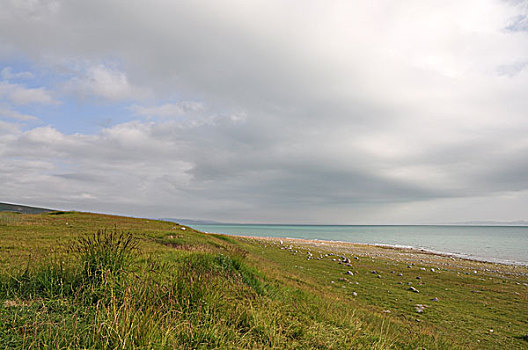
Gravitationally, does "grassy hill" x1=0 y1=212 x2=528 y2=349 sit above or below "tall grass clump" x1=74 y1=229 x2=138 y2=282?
below

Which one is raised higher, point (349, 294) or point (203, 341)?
point (203, 341)

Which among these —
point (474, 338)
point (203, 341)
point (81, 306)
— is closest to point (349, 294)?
point (474, 338)

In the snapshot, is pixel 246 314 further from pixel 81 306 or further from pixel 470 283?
pixel 470 283

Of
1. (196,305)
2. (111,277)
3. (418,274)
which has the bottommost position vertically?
(418,274)

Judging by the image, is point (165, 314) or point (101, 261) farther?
point (101, 261)

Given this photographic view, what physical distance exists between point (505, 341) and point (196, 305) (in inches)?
471

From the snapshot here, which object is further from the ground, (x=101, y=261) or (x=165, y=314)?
(x=101, y=261)

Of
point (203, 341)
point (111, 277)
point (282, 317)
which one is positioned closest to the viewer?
point (203, 341)

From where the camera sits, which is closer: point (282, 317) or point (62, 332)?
point (62, 332)

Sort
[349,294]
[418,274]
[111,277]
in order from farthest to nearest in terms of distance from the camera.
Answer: [418,274], [349,294], [111,277]

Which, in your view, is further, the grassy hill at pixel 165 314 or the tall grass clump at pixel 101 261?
the tall grass clump at pixel 101 261

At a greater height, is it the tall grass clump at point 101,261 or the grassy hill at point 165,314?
the tall grass clump at point 101,261

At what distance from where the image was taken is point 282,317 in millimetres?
6449

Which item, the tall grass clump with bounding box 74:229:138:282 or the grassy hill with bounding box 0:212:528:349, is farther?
the tall grass clump with bounding box 74:229:138:282
